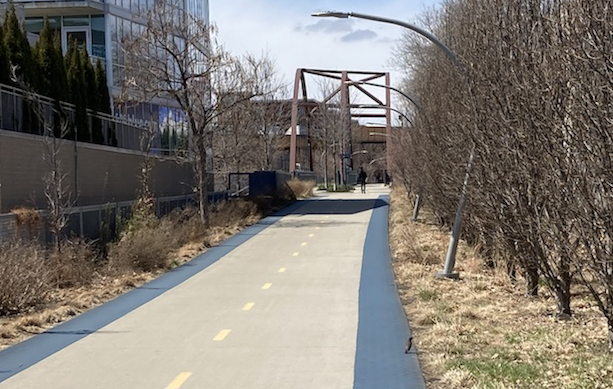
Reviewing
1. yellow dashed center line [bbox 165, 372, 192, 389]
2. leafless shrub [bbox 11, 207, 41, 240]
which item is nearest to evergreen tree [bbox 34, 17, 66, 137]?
leafless shrub [bbox 11, 207, 41, 240]

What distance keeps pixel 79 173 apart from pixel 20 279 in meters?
10.4

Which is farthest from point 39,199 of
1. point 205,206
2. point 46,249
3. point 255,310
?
point 255,310

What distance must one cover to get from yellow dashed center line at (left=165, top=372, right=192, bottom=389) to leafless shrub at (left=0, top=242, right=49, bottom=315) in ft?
14.8

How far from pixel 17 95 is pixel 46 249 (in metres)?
6.61

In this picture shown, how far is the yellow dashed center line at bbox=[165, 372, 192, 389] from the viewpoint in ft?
24.2

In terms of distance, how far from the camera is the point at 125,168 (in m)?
26.4

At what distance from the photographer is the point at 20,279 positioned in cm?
1143

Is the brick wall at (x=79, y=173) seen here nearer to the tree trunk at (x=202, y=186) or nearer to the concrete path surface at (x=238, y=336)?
the tree trunk at (x=202, y=186)

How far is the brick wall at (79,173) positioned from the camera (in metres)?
17.0

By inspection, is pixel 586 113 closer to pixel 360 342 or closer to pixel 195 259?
pixel 360 342

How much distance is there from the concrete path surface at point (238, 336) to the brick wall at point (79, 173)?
4171 mm

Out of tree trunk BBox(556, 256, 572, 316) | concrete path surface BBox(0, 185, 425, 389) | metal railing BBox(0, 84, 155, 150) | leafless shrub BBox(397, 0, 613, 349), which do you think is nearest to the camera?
leafless shrub BBox(397, 0, 613, 349)

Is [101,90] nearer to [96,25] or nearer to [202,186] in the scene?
[202,186]

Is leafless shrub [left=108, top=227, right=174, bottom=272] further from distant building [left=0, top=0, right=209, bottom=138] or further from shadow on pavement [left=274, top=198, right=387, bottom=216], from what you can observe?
distant building [left=0, top=0, right=209, bottom=138]
